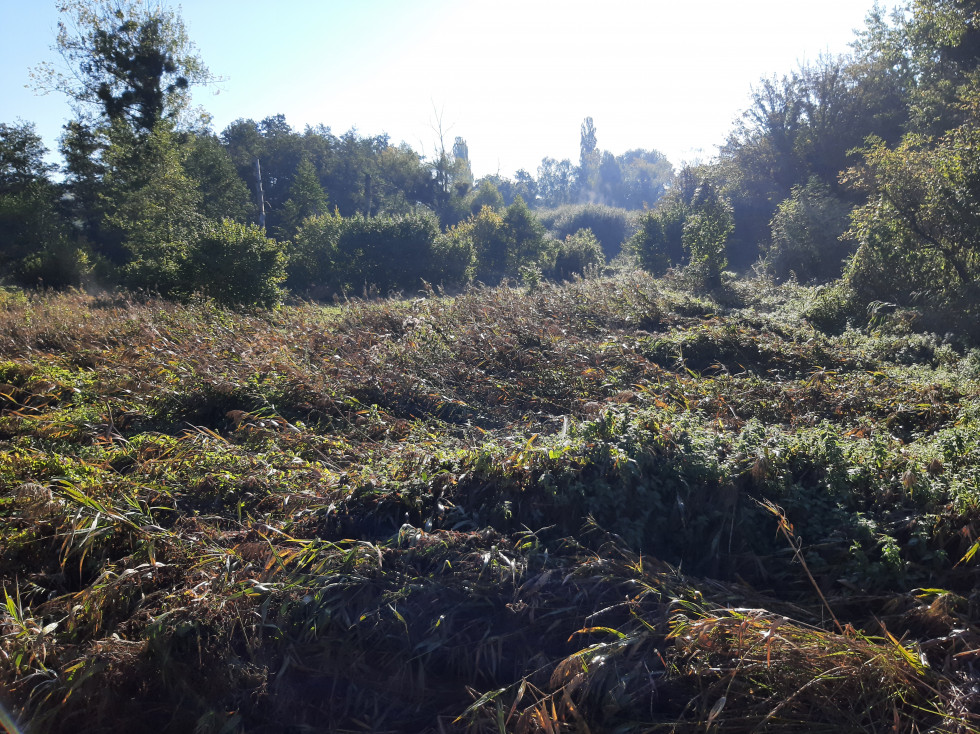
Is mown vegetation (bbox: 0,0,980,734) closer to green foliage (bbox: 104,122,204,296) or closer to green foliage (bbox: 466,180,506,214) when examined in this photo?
green foliage (bbox: 104,122,204,296)

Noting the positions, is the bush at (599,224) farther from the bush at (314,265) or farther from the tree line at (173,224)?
the bush at (314,265)

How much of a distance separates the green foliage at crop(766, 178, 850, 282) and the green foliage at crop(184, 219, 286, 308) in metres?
16.7

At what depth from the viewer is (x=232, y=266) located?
1373cm

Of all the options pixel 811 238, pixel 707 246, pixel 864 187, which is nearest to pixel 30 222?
pixel 707 246

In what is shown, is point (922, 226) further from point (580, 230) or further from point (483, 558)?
point (580, 230)

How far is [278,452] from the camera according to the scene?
15.6 feet

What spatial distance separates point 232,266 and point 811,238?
18.5m

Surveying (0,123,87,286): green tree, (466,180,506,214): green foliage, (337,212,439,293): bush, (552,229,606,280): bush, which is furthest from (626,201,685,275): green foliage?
(0,123,87,286): green tree

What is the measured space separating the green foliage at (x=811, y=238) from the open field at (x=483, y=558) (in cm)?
1506

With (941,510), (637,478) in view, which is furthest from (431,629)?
(941,510)

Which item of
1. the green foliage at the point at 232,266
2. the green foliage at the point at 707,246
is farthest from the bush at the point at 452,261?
the green foliage at the point at 232,266

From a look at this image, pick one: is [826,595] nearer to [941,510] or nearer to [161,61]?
[941,510]

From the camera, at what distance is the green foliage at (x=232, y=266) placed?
44.9ft

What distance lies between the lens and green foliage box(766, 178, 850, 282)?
19.3 m
